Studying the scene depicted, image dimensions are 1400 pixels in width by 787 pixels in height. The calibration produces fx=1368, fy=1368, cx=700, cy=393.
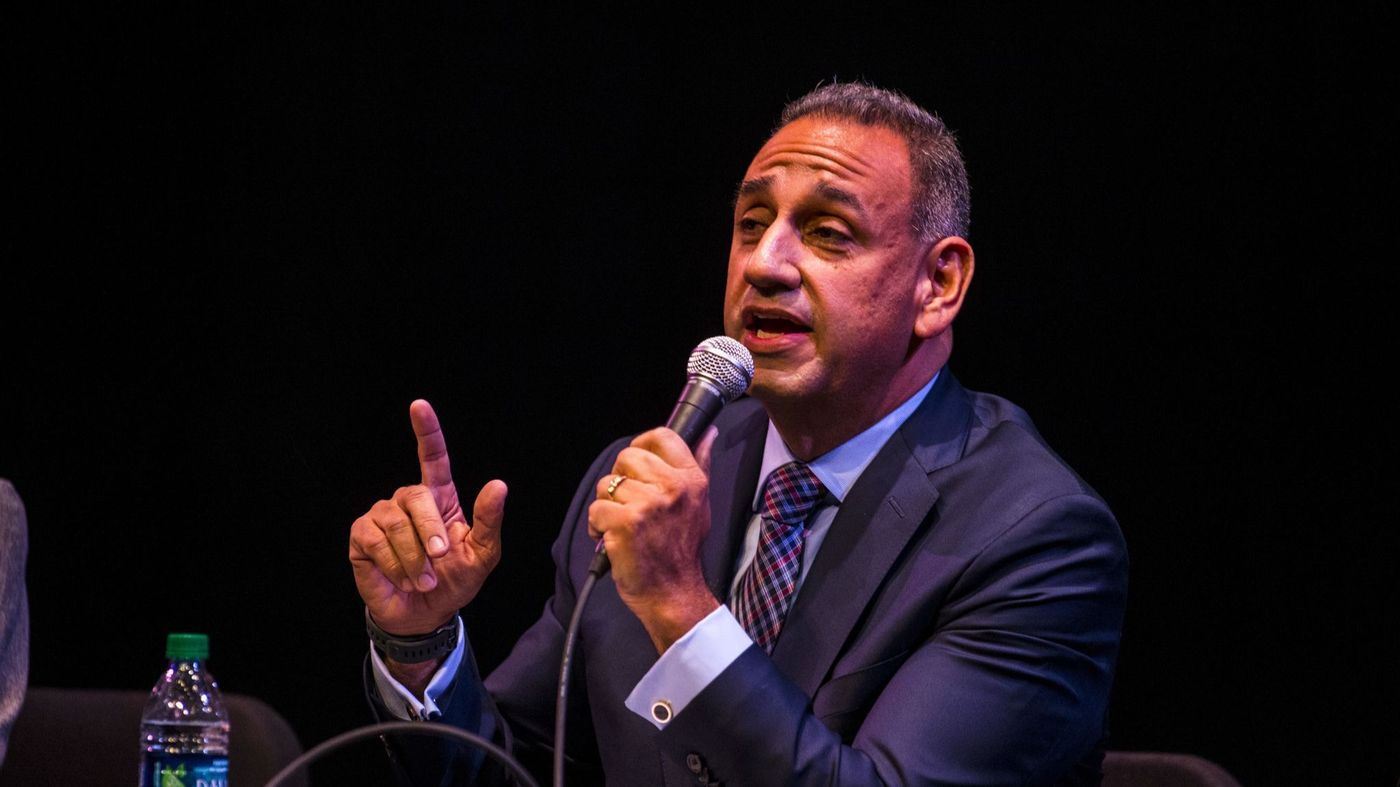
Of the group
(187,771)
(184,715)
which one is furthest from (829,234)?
(184,715)

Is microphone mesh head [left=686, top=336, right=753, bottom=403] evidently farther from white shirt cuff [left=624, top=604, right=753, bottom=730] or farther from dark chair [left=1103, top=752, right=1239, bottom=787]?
dark chair [left=1103, top=752, right=1239, bottom=787]

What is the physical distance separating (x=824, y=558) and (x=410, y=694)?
576 mm

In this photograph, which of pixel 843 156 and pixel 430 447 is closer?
pixel 430 447

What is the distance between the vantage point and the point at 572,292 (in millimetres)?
2713

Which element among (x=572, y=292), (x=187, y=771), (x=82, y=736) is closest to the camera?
(x=187, y=771)

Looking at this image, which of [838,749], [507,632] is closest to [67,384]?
[507,632]

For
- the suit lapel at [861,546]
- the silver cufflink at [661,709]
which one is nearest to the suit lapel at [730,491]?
the suit lapel at [861,546]

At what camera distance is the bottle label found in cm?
152

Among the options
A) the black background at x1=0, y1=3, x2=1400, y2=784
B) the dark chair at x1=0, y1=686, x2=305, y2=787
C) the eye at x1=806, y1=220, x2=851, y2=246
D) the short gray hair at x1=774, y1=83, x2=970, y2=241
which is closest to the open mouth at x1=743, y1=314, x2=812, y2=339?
the eye at x1=806, y1=220, x2=851, y2=246

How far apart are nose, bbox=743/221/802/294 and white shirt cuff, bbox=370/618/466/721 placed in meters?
0.61

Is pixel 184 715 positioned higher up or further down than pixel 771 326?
further down

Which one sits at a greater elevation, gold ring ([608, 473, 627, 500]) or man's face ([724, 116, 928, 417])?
man's face ([724, 116, 928, 417])

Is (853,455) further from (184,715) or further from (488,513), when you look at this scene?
(184,715)

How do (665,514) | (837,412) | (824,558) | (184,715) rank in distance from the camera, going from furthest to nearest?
(184,715) → (837,412) → (824,558) → (665,514)
